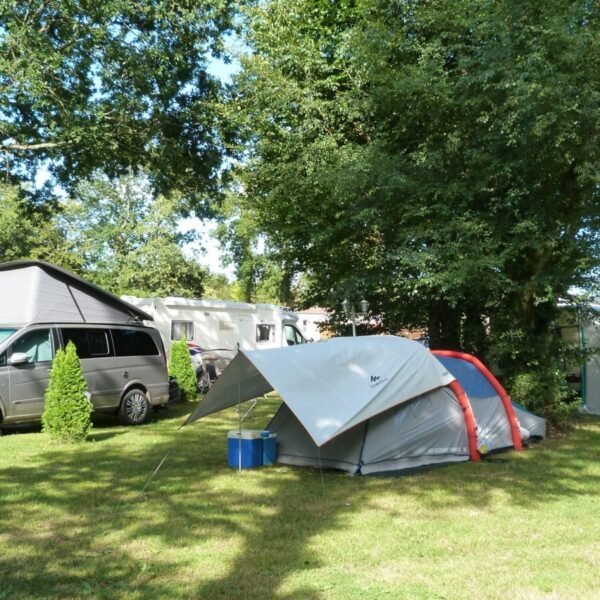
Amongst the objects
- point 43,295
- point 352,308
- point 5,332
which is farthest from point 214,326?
point 5,332

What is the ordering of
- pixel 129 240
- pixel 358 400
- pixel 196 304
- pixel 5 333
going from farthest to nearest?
pixel 129 240 → pixel 196 304 → pixel 5 333 → pixel 358 400

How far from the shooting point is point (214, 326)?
2177 centimetres

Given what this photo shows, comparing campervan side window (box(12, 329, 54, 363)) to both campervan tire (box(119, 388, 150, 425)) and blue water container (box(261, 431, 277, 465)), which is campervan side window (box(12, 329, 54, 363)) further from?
blue water container (box(261, 431, 277, 465))

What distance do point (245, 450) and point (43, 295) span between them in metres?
5.99

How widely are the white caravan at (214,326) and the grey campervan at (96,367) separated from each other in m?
5.16

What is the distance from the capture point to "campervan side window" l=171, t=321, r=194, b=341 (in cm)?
2067

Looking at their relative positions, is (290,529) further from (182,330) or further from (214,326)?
(214,326)

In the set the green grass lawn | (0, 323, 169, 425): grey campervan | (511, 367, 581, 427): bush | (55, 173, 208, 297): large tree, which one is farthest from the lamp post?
(55, 173, 208, 297): large tree

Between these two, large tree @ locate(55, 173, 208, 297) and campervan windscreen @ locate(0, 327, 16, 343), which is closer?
campervan windscreen @ locate(0, 327, 16, 343)

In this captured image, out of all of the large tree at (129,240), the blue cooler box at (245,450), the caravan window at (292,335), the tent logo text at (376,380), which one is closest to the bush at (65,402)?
the blue cooler box at (245,450)

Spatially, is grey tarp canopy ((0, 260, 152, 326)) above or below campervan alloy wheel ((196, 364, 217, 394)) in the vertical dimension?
above

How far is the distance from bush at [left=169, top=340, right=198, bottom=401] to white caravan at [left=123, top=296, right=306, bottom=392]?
2014 millimetres

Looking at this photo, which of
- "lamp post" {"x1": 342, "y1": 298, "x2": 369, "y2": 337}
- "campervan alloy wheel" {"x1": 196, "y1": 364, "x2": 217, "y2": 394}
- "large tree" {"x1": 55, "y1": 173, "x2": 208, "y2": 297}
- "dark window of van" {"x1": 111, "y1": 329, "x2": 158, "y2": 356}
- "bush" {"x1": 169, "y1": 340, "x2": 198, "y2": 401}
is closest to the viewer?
"dark window of van" {"x1": 111, "y1": 329, "x2": 158, "y2": 356}

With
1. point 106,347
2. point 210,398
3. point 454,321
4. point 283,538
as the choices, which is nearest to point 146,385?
→ point 106,347
